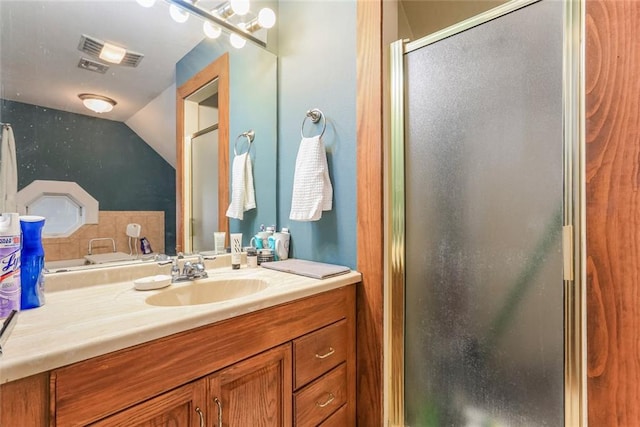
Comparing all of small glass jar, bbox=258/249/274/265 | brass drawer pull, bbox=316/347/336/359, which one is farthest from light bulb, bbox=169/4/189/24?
brass drawer pull, bbox=316/347/336/359

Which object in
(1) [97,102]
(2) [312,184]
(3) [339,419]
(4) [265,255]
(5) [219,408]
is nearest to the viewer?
(5) [219,408]

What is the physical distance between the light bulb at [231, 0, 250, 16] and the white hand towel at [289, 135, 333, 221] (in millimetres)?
700

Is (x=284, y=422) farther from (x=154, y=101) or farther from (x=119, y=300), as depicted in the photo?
(x=154, y=101)

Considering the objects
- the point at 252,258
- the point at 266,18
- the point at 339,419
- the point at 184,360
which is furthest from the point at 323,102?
the point at 339,419

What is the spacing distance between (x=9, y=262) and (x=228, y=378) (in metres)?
0.59

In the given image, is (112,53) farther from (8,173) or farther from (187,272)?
(187,272)

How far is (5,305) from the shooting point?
0.68 meters

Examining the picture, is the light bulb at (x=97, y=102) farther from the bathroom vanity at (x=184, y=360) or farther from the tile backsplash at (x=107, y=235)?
the bathroom vanity at (x=184, y=360)

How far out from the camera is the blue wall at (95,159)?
2.94 feet

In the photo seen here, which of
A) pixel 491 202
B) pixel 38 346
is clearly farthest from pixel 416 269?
pixel 38 346

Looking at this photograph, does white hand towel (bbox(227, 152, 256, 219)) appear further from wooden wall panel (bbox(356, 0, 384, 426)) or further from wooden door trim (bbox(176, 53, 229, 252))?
wooden wall panel (bbox(356, 0, 384, 426))

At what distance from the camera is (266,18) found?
148 centimetres

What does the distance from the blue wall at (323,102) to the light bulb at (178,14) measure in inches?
19.9

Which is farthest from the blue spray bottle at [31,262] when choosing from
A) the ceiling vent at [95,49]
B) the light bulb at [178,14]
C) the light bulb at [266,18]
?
the light bulb at [266,18]
